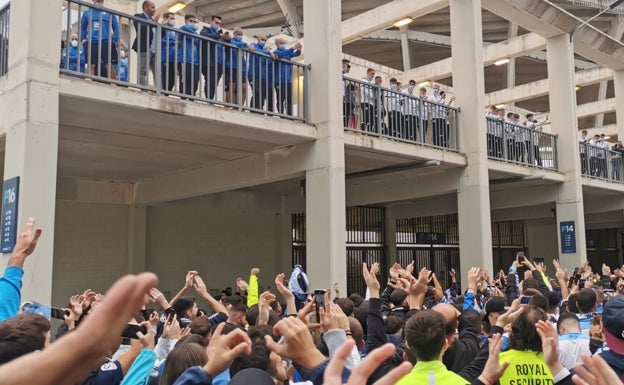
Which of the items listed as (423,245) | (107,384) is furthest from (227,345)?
(423,245)

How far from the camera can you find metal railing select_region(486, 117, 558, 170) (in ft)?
46.4

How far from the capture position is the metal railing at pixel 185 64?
25.9 feet

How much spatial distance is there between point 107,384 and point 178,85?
614cm

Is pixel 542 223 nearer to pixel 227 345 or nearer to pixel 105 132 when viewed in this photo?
pixel 105 132

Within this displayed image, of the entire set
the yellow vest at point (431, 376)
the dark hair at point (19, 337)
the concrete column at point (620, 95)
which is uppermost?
the concrete column at point (620, 95)

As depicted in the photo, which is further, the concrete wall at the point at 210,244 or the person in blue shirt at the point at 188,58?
the concrete wall at the point at 210,244

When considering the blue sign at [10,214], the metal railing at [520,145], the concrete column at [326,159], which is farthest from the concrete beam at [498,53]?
the blue sign at [10,214]

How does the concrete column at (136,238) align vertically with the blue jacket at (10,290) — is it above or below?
above

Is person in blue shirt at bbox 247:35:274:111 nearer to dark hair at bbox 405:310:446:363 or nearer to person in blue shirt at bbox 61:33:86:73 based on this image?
person in blue shirt at bbox 61:33:86:73

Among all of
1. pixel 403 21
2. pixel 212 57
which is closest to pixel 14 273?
pixel 212 57

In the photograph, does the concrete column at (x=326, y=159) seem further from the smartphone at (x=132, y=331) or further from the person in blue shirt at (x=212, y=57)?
the smartphone at (x=132, y=331)

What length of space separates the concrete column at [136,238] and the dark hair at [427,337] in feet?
39.2

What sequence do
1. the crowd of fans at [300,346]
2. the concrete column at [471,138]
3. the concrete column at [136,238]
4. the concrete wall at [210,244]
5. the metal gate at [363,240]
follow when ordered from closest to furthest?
1. the crowd of fans at [300,346]
2. the concrete column at [471,138]
3. the concrete column at [136,238]
4. the concrete wall at [210,244]
5. the metal gate at [363,240]

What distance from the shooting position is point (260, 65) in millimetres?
9719
